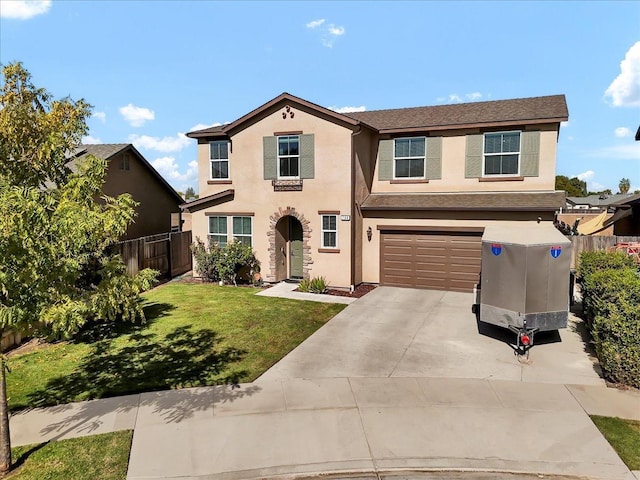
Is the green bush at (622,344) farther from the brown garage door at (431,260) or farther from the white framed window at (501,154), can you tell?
the white framed window at (501,154)

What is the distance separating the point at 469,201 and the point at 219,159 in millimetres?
10654

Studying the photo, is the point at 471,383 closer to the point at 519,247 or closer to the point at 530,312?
the point at 530,312

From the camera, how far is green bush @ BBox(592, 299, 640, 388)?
7.66 m

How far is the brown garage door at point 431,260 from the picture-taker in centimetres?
1564

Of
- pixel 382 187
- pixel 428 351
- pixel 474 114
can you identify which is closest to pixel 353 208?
pixel 382 187

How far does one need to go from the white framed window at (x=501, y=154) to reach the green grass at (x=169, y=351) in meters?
8.02

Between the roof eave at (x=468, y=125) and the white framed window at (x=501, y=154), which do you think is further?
the white framed window at (x=501, y=154)

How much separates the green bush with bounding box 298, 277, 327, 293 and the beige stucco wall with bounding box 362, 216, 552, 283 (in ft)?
6.79

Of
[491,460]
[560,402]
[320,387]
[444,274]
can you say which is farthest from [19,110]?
[444,274]

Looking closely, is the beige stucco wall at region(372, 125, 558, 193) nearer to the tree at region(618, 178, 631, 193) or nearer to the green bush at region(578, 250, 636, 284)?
the green bush at region(578, 250, 636, 284)

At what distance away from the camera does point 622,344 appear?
7.79 meters

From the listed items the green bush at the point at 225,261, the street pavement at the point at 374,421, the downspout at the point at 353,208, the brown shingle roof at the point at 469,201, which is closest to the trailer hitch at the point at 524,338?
the street pavement at the point at 374,421

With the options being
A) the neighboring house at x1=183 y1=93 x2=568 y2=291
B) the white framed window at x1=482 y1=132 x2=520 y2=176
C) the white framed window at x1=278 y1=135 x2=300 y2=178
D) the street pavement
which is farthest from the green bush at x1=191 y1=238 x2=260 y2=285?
the white framed window at x1=482 y1=132 x2=520 y2=176

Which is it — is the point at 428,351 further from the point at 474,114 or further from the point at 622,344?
the point at 474,114
